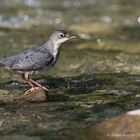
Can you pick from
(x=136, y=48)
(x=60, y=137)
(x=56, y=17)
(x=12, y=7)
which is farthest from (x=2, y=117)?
(x=12, y=7)

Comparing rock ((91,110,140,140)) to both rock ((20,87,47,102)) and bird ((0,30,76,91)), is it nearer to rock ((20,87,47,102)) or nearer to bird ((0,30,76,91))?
rock ((20,87,47,102))

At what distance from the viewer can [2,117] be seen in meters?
9.87

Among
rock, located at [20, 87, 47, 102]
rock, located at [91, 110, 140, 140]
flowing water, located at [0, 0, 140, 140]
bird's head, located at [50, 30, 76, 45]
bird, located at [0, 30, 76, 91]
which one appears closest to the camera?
rock, located at [91, 110, 140, 140]

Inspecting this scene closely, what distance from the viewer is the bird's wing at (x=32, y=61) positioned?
36.0 feet

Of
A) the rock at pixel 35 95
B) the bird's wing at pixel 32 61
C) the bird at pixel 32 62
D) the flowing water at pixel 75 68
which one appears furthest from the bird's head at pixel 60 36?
the rock at pixel 35 95

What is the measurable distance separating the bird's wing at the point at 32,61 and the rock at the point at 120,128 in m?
2.20

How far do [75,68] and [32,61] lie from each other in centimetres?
299

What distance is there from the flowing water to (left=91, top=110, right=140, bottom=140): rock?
0.16 metres

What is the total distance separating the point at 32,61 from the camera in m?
11.1

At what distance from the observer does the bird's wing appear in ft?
36.0

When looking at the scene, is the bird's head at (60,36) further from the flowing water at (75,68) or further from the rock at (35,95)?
the rock at (35,95)

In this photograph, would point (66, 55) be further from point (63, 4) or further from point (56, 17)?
point (63, 4)

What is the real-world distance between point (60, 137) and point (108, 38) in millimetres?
9244

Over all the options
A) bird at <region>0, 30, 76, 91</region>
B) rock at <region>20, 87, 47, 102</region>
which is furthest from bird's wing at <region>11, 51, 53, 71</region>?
rock at <region>20, 87, 47, 102</region>
